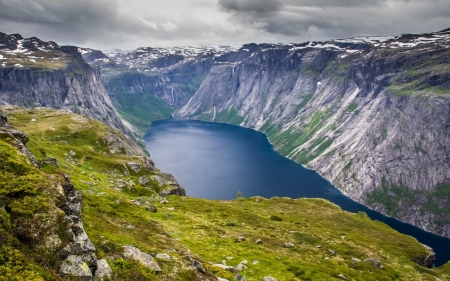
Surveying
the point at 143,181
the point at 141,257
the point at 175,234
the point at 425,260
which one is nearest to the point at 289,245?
the point at 175,234

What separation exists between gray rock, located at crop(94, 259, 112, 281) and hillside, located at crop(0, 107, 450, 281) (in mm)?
518

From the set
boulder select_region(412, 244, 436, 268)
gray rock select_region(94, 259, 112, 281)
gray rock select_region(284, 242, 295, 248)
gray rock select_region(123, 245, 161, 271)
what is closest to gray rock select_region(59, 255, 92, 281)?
gray rock select_region(94, 259, 112, 281)

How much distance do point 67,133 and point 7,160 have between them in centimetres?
13112

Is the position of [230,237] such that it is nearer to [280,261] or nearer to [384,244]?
[280,261]

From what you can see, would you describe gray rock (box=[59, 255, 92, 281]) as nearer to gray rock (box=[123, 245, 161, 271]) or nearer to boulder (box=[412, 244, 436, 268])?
gray rock (box=[123, 245, 161, 271])

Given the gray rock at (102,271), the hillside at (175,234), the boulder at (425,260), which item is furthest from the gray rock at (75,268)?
the boulder at (425,260)

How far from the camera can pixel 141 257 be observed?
88.7ft

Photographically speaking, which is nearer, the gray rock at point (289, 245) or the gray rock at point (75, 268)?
the gray rock at point (75, 268)

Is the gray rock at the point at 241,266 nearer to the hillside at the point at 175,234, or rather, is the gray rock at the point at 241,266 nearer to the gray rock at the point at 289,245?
the hillside at the point at 175,234

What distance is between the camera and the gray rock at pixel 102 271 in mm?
20483

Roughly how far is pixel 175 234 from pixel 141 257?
2454cm

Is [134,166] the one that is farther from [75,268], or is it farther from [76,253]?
[75,268]

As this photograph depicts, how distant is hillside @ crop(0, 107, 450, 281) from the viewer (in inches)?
766

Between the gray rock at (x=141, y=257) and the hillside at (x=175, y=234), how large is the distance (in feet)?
2.71
